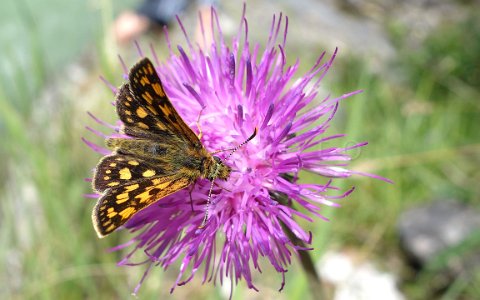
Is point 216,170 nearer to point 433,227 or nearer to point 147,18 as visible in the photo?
point 433,227

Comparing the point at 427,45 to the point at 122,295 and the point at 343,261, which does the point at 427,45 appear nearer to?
the point at 343,261

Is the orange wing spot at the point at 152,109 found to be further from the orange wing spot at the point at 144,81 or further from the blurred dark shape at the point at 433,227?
the blurred dark shape at the point at 433,227

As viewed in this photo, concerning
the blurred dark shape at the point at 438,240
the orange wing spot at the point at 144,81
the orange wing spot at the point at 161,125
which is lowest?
the blurred dark shape at the point at 438,240

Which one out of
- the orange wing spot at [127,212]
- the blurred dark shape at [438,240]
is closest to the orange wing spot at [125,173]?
the orange wing spot at [127,212]

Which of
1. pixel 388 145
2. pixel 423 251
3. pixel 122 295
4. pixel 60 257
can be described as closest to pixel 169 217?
pixel 122 295

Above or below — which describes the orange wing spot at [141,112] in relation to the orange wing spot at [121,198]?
above

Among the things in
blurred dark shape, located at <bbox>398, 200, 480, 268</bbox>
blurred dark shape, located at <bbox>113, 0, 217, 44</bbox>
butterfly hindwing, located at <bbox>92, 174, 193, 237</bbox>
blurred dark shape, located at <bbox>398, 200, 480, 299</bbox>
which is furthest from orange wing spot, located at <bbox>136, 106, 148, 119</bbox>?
blurred dark shape, located at <bbox>113, 0, 217, 44</bbox>

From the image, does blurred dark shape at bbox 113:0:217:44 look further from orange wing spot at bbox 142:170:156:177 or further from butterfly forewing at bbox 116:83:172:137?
→ orange wing spot at bbox 142:170:156:177
